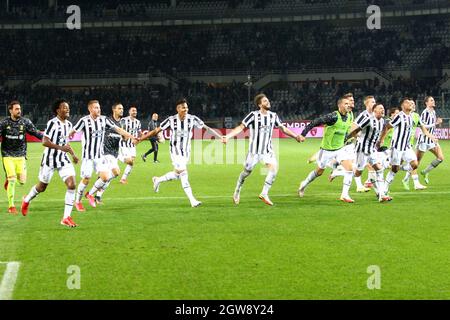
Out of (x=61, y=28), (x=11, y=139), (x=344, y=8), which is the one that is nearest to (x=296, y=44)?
(x=344, y=8)

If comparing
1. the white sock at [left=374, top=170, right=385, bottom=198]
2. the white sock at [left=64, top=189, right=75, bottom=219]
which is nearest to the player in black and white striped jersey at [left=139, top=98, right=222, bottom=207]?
the white sock at [left=64, top=189, right=75, bottom=219]

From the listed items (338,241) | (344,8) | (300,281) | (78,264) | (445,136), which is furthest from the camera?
(344,8)

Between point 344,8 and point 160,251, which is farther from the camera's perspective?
point 344,8

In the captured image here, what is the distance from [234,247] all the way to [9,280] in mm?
3291

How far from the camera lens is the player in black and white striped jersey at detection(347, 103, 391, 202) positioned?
1514 cm

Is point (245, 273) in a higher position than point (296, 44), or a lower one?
lower

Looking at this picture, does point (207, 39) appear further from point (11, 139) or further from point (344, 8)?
point (11, 139)

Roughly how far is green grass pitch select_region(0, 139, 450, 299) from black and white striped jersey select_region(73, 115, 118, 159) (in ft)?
3.99

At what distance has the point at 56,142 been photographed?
12062 mm

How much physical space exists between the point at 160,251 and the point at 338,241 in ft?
8.78

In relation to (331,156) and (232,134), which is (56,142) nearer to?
(232,134)

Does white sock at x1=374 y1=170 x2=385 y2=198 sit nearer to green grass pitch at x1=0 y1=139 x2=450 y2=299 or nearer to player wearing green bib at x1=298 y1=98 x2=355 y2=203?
green grass pitch at x1=0 y1=139 x2=450 y2=299

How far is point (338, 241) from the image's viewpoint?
33.9 feet
